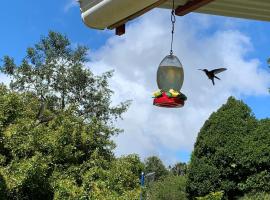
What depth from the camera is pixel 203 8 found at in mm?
3129

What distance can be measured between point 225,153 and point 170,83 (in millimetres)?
14840

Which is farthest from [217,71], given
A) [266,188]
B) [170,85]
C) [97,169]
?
[266,188]

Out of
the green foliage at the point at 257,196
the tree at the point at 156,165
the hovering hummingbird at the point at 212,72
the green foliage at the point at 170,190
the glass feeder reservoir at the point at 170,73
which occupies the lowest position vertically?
the glass feeder reservoir at the point at 170,73

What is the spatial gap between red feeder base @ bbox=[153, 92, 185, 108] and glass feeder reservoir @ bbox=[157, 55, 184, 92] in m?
0.09

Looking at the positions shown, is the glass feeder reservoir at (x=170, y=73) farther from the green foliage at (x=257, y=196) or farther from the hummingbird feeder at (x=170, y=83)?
the green foliage at (x=257, y=196)

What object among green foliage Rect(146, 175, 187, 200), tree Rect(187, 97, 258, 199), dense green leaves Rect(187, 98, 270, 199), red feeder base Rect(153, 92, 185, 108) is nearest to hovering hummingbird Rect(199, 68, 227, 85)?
red feeder base Rect(153, 92, 185, 108)

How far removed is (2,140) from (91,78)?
9657 mm

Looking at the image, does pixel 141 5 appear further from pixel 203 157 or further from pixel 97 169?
pixel 203 157

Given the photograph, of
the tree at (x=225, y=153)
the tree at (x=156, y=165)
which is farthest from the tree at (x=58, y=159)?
the tree at (x=156, y=165)

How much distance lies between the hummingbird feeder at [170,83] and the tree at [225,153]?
569 inches

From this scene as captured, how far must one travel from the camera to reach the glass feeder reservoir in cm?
311

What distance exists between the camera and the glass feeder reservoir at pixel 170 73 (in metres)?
3.11

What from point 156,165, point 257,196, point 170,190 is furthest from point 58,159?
point 156,165

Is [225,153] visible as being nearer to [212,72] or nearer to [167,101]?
[212,72]
